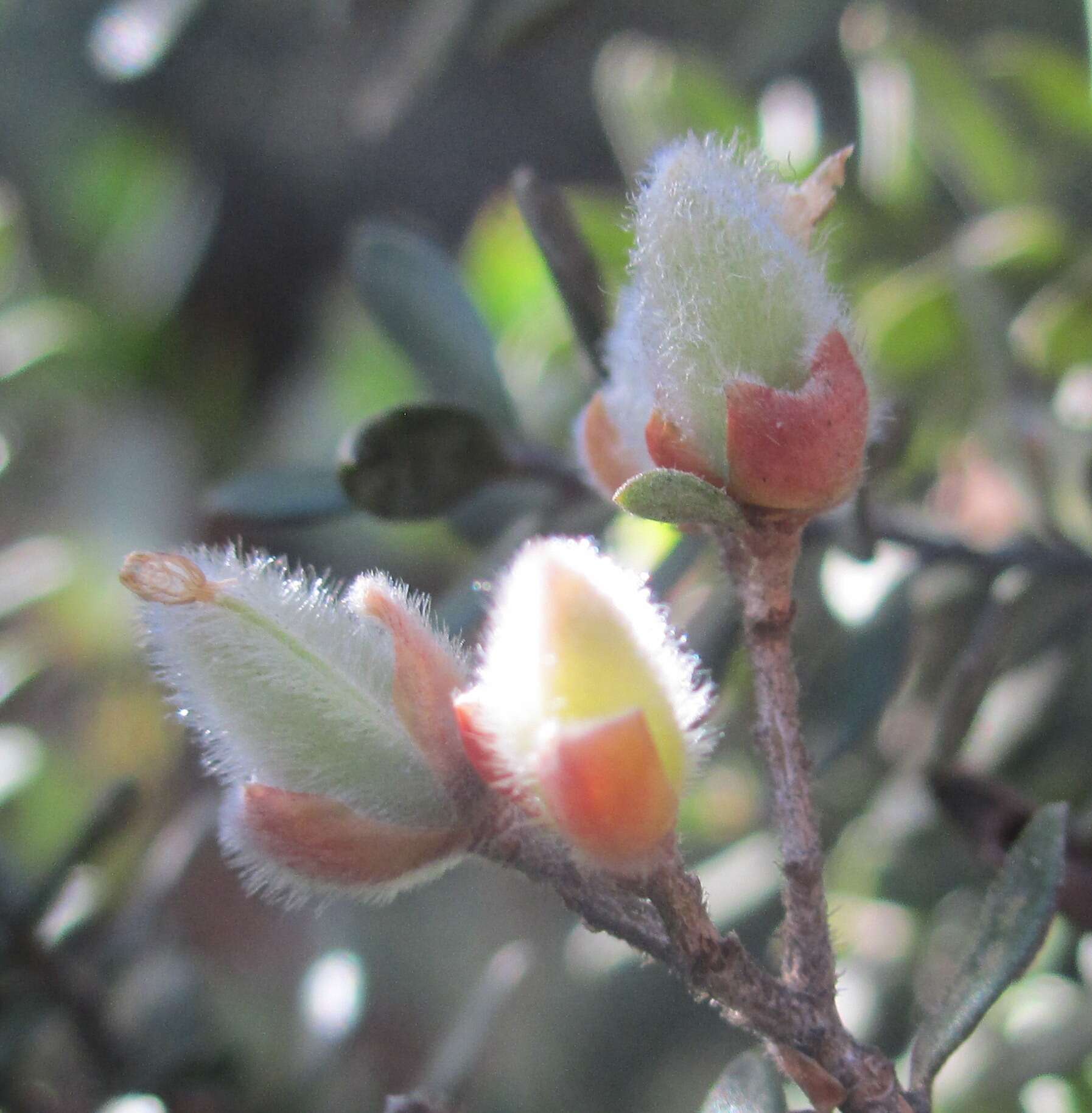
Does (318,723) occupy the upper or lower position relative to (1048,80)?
upper

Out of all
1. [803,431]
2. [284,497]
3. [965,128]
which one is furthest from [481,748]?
[965,128]

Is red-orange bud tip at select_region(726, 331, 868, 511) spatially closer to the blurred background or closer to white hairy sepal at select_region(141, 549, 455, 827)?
the blurred background

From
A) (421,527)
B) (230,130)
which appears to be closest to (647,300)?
(421,527)

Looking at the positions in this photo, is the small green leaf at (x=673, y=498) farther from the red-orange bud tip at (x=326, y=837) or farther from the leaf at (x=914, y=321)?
the leaf at (x=914, y=321)

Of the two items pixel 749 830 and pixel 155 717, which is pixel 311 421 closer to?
pixel 155 717

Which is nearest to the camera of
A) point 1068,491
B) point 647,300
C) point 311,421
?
point 647,300

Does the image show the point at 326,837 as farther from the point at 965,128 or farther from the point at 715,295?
the point at 965,128

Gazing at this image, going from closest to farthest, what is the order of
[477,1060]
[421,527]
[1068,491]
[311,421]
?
[477,1060] < [1068,491] < [421,527] < [311,421]
